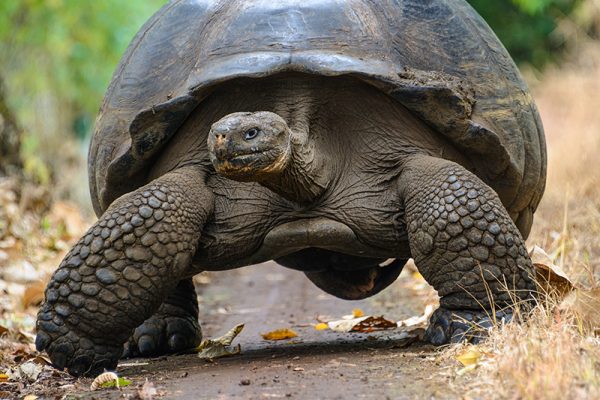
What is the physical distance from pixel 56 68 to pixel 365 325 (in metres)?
9.82

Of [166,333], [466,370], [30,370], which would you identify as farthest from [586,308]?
[30,370]

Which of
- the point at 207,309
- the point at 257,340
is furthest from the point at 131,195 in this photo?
the point at 207,309

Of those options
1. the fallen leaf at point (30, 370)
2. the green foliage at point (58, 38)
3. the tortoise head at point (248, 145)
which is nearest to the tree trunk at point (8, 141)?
the green foliage at point (58, 38)

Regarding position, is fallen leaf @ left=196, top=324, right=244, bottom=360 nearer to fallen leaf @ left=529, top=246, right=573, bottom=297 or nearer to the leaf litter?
the leaf litter

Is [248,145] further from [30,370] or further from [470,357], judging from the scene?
[30,370]

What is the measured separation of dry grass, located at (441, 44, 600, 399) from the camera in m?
2.87

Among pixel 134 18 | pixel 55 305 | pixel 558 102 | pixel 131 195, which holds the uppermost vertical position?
pixel 134 18

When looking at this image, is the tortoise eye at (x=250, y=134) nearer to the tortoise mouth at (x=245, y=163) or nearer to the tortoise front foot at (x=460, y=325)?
Result: the tortoise mouth at (x=245, y=163)

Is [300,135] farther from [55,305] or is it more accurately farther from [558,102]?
[558,102]

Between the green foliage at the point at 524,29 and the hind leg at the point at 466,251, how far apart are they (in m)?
15.8

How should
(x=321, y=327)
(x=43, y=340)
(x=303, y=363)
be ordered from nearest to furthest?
(x=303, y=363)
(x=43, y=340)
(x=321, y=327)

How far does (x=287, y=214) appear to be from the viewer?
454 cm

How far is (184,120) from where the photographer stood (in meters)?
4.64

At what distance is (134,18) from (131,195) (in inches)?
342
